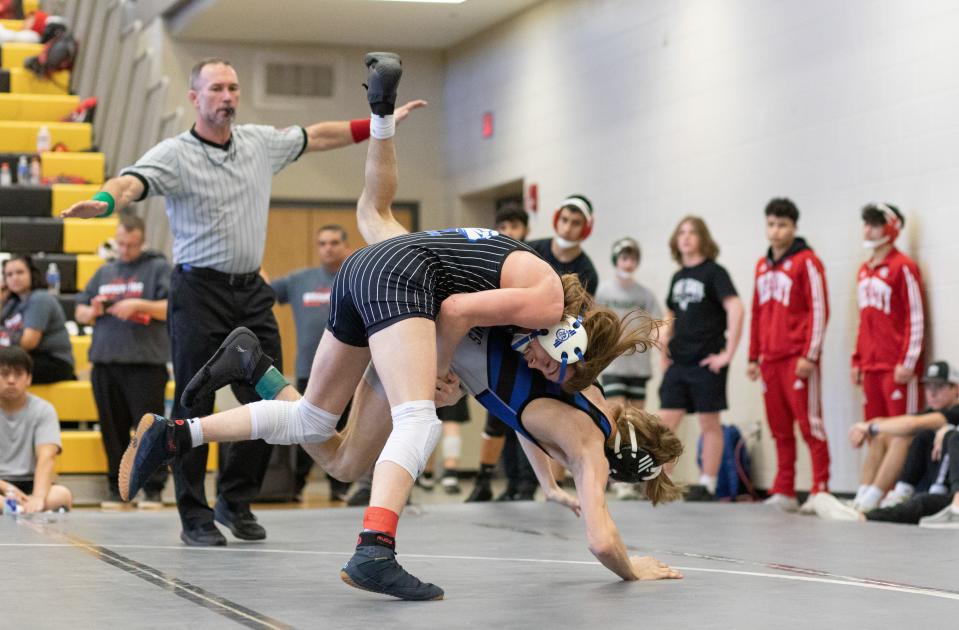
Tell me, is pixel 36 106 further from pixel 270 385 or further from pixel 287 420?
pixel 287 420

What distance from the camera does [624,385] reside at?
28.1 ft

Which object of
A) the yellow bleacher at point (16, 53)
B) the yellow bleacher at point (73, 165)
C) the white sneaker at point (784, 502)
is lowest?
the white sneaker at point (784, 502)

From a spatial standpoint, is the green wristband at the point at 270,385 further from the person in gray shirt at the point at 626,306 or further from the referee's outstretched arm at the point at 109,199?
the person in gray shirt at the point at 626,306

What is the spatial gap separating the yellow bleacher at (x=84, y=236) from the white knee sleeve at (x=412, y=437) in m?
7.58

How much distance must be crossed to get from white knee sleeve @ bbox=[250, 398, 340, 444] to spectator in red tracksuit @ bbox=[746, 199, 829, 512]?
4008mm

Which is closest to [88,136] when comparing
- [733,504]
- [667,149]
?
[667,149]

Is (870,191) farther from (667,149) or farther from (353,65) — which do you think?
(353,65)

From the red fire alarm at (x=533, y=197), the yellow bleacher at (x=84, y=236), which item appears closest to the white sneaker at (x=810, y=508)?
the red fire alarm at (x=533, y=197)

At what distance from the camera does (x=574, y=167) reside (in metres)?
10.8

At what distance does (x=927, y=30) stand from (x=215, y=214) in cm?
398

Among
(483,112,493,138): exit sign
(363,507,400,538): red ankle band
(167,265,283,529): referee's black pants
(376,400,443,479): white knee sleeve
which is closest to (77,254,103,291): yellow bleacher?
(483,112,493,138): exit sign

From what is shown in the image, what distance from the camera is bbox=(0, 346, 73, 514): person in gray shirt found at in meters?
6.43

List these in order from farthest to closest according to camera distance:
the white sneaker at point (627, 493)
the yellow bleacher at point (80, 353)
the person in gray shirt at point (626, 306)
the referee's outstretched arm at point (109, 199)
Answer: the yellow bleacher at point (80, 353)
the person in gray shirt at point (626, 306)
the white sneaker at point (627, 493)
the referee's outstretched arm at point (109, 199)

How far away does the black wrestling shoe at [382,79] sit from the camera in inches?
151
